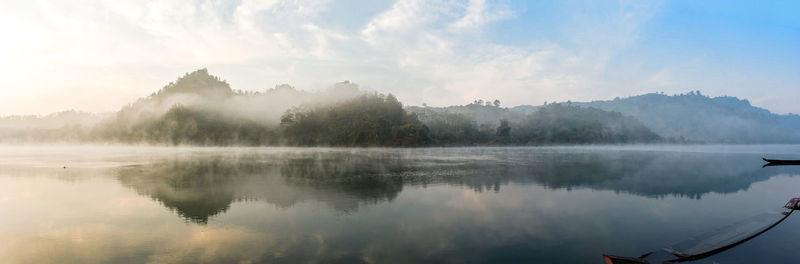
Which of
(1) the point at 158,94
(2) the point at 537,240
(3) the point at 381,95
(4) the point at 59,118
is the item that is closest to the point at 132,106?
(1) the point at 158,94

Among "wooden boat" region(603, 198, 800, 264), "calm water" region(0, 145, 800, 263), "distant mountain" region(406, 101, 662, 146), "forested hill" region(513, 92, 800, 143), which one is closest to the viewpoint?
"wooden boat" region(603, 198, 800, 264)

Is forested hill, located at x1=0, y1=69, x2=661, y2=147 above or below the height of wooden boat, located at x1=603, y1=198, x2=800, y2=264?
above

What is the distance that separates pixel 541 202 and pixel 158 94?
16306 cm

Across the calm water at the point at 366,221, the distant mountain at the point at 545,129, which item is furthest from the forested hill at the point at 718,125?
the calm water at the point at 366,221

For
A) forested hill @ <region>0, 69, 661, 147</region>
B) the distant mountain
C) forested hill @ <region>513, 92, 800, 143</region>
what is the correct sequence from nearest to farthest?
Result: 1. forested hill @ <region>0, 69, 661, 147</region>
2. the distant mountain
3. forested hill @ <region>513, 92, 800, 143</region>

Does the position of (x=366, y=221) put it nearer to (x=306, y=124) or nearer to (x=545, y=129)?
(x=306, y=124)

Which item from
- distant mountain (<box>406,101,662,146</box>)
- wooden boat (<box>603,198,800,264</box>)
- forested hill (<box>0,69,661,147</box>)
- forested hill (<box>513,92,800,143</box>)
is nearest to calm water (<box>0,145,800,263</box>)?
wooden boat (<box>603,198,800,264</box>)

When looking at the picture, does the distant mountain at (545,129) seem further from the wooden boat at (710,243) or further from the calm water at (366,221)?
the wooden boat at (710,243)

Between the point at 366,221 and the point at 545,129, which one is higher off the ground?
the point at 545,129

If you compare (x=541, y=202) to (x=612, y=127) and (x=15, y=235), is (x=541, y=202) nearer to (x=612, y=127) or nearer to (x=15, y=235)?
(x=15, y=235)

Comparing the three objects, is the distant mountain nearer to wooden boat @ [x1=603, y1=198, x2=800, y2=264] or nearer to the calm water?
the calm water

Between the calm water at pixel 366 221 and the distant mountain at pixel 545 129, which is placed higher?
the distant mountain at pixel 545 129

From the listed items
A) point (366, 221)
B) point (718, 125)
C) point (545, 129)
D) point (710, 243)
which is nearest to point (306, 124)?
point (545, 129)

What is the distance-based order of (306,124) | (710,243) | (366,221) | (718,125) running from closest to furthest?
(710,243) < (366,221) < (306,124) < (718,125)
